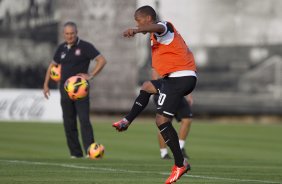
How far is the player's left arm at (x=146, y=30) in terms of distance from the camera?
1078 cm

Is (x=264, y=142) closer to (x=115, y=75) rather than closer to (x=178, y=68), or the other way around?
(x=115, y=75)

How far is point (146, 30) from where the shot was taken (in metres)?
10.9

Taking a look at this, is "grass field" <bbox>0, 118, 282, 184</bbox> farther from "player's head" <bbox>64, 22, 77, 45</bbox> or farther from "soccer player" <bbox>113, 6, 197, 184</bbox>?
A: "player's head" <bbox>64, 22, 77, 45</bbox>

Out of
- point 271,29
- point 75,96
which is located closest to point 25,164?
point 75,96

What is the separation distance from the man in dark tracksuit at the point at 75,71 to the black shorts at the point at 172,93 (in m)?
5.25

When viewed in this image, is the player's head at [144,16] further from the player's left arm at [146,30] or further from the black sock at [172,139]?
the black sock at [172,139]

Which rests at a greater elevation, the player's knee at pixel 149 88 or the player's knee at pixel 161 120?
the player's knee at pixel 149 88

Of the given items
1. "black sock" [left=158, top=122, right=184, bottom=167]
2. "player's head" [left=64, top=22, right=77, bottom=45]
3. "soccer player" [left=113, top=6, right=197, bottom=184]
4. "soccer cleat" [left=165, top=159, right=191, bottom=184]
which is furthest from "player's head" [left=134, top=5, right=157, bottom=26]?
"player's head" [left=64, top=22, right=77, bottom=45]

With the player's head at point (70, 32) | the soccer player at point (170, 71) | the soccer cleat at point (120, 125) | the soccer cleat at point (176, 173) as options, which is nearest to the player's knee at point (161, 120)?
the soccer player at point (170, 71)

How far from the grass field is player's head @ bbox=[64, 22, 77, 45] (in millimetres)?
2164

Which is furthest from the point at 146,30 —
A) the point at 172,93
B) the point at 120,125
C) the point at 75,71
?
the point at 75,71

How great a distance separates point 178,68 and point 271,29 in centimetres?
2260

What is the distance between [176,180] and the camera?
11258mm

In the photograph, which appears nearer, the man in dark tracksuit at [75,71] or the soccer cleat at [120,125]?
the soccer cleat at [120,125]
